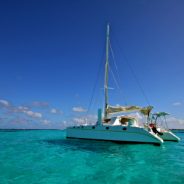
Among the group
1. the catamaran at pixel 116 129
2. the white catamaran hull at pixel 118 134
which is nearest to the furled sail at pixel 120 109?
the catamaran at pixel 116 129

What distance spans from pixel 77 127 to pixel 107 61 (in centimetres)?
970

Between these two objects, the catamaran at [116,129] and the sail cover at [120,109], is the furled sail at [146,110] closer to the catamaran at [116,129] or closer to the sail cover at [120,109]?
the catamaran at [116,129]

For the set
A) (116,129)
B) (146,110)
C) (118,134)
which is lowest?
(118,134)

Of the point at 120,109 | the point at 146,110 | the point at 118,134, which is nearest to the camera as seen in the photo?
the point at 118,134

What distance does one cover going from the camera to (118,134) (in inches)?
845

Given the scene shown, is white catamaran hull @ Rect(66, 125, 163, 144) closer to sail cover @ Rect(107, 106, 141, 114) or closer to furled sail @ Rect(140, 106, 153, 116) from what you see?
sail cover @ Rect(107, 106, 141, 114)

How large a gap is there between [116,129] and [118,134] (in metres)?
0.56

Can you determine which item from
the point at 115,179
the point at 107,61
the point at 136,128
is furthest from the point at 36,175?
the point at 107,61

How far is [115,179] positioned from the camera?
7941 millimetres

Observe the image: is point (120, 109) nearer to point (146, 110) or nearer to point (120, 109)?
point (120, 109)

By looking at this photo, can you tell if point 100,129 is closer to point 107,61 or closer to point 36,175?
point 107,61

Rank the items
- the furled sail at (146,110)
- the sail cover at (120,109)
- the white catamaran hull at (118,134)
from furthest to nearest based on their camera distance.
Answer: the furled sail at (146,110) < the sail cover at (120,109) < the white catamaran hull at (118,134)

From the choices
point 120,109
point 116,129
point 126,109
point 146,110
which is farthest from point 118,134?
point 146,110

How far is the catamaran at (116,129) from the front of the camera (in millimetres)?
20344
